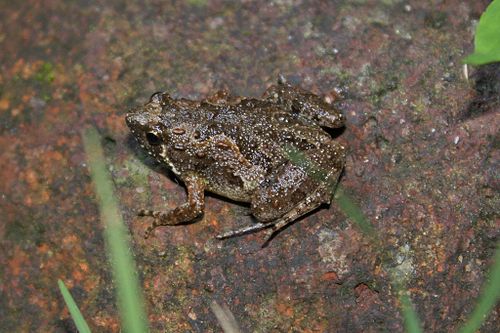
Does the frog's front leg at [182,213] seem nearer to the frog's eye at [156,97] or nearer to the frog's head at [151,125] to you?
the frog's head at [151,125]

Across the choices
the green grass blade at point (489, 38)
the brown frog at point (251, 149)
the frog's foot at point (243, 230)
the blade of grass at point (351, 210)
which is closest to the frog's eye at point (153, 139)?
the brown frog at point (251, 149)

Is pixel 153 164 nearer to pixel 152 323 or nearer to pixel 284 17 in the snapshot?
pixel 152 323

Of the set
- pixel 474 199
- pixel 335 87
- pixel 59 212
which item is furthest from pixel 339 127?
pixel 59 212

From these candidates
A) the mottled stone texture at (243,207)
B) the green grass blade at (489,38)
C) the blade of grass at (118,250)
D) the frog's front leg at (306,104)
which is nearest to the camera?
the blade of grass at (118,250)

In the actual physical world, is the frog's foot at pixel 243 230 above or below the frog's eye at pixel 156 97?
below

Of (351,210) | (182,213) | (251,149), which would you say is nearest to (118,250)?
(182,213)

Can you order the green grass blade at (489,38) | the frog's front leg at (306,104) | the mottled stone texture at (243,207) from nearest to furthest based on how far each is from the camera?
the green grass blade at (489,38), the mottled stone texture at (243,207), the frog's front leg at (306,104)
